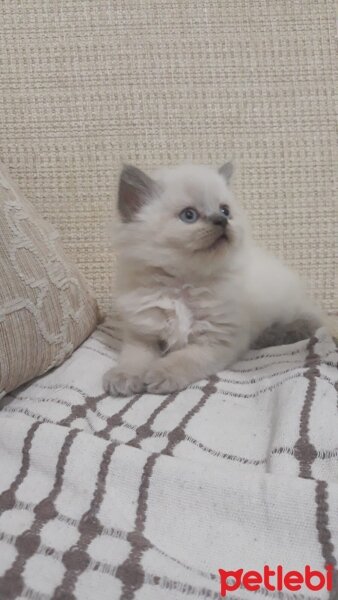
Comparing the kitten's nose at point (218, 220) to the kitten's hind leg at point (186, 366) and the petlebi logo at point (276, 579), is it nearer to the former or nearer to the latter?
the kitten's hind leg at point (186, 366)

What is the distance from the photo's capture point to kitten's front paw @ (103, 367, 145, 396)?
995 mm

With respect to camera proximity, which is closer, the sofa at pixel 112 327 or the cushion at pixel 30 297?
the sofa at pixel 112 327

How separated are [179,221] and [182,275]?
4.7 inches

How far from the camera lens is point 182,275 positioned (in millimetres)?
1142

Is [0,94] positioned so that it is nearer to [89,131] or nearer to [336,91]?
[89,131]

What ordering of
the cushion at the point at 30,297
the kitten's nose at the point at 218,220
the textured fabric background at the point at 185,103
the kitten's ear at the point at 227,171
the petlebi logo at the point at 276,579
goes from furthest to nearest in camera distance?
the textured fabric background at the point at 185,103 < the kitten's ear at the point at 227,171 < the kitten's nose at the point at 218,220 < the cushion at the point at 30,297 < the petlebi logo at the point at 276,579

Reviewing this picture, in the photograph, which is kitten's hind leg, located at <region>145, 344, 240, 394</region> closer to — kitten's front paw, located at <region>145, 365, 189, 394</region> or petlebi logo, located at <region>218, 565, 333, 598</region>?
kitten's front paw, located at <region>145, 365, 189, 394</region>

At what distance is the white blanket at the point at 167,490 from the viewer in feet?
1.87

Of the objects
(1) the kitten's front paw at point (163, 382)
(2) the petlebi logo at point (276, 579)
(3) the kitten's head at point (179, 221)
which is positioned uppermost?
(3) the kitten's head at point (179, 221)

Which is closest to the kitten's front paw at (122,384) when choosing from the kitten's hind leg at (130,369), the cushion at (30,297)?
the kitten's hind leg at (130,369)

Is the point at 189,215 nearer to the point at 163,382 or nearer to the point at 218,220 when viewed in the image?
the point at 218,220

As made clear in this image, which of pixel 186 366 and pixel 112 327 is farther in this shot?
pixel 112 327

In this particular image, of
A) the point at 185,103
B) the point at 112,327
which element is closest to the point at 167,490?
the point at 112,327

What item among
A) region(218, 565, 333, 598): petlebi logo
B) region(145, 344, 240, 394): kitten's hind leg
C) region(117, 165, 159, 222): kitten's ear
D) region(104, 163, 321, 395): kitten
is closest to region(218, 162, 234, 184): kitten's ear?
region(104, 163, 321, 395): kitten
